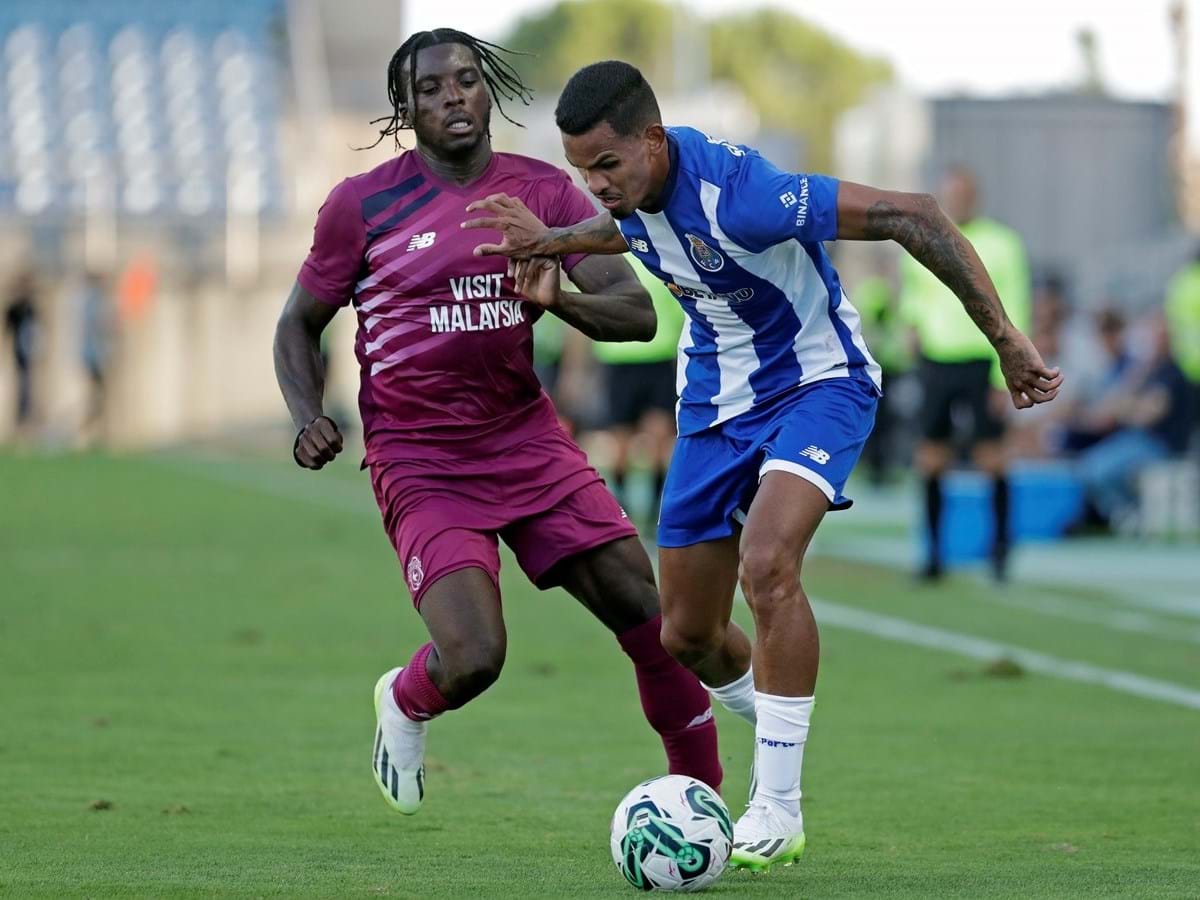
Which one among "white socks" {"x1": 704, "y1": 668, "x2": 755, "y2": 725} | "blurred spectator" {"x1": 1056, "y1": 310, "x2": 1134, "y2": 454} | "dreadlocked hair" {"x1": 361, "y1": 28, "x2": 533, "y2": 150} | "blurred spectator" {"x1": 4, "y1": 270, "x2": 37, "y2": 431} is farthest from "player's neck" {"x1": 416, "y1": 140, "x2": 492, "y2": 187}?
"blurred spectator" {"x1": 4, "y1": 270, "x2": 37, "y2": 431}

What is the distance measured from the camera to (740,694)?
6.23m

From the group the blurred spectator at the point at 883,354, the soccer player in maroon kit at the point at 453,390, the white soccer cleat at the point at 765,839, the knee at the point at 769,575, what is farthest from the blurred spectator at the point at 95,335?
the white soccer cleat at the point at 765,839

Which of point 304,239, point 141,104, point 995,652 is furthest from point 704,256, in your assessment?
point 141,104

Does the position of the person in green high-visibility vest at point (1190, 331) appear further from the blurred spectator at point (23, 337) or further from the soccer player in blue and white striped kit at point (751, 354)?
the blurred spectator at point (23, 337)

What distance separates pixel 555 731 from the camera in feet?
26.1

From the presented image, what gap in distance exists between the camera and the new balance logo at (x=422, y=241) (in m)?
6.04

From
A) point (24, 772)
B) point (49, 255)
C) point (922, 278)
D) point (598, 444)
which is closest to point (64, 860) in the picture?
point (24, 772)

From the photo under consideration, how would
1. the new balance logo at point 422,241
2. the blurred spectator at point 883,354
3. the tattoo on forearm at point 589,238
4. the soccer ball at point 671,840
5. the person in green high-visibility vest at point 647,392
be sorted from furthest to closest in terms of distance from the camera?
the blurred spectator at point 883,354
the person in green high-visibility vest at point 647,392
the new balance logo at point 422,241
the tattoo on forearm at point 589,238
the soccer ball at point 671,840

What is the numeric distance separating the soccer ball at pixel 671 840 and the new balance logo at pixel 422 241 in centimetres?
168

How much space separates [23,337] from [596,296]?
28.5 metres

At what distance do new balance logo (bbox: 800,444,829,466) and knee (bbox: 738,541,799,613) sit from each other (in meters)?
0.30

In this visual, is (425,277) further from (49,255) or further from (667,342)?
(49,255)

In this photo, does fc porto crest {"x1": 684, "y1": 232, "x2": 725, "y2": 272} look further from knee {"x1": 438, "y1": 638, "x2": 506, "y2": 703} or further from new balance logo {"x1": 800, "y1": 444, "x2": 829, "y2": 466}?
knee {"x1": 438, "y1": 638, "x2": 506, "y2": 703}

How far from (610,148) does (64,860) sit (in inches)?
88.7
